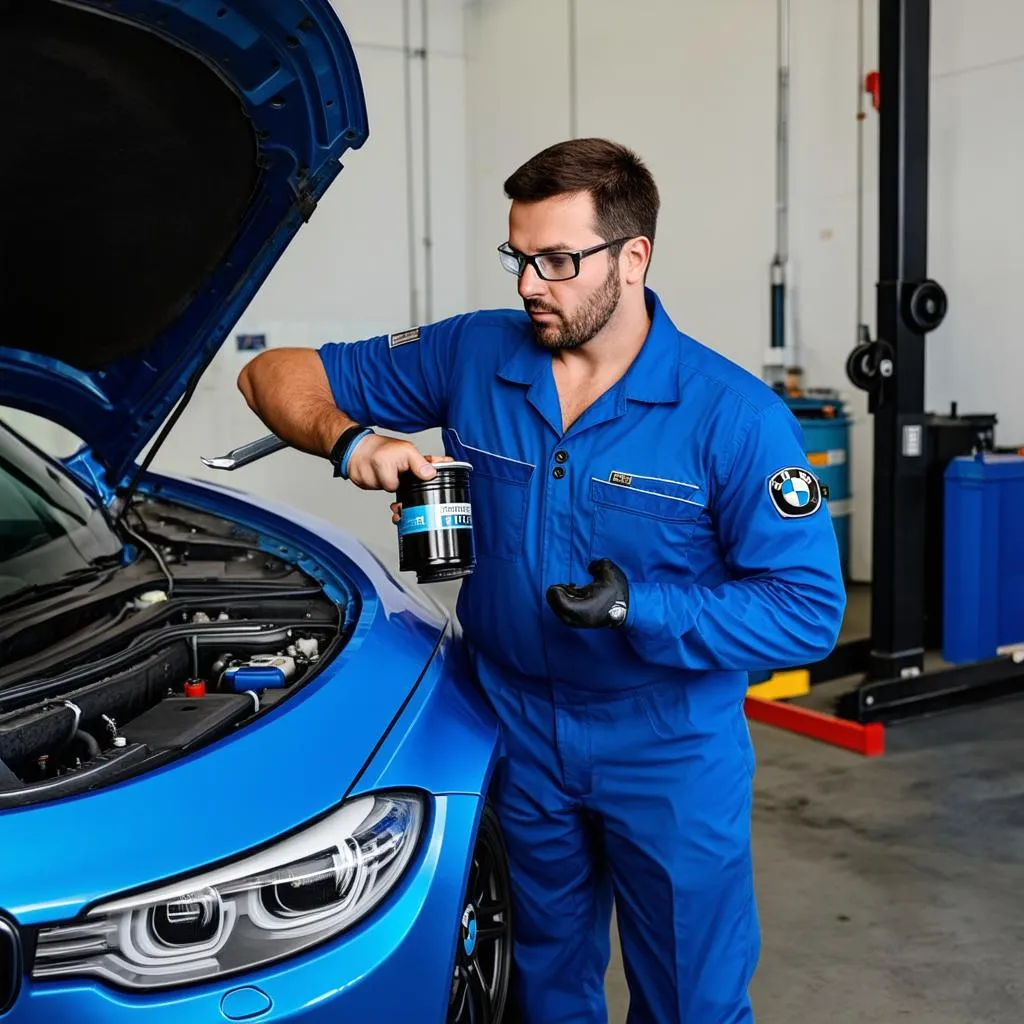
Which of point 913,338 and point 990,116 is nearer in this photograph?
point 913,338

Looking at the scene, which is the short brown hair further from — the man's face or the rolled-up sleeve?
the rolled-up sleeve

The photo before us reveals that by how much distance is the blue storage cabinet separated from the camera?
425 centimetres

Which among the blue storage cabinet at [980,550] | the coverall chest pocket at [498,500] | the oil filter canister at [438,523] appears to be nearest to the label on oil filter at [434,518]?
the oil filter canister at [438,523]

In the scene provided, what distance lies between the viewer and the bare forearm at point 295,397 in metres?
1.87

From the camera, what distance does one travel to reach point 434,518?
157cm

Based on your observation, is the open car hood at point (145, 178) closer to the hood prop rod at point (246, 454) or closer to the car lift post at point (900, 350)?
the hood prop rod at point (246, 454)

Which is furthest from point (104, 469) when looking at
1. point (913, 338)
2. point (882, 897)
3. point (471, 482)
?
point (913, 338)

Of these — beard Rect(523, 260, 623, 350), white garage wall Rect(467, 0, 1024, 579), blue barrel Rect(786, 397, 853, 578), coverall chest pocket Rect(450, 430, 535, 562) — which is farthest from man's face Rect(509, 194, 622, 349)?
white garage wall Rect(467, 0, 1024, 579)

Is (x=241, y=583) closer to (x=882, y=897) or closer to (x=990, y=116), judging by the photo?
(x=882, y=897)

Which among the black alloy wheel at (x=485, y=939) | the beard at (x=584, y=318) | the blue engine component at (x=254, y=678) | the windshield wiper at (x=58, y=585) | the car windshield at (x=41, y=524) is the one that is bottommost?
the black alloy wheel at (x=485, y=939)

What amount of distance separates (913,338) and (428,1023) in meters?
3.31

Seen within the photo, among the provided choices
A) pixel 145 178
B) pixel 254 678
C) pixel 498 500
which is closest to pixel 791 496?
pixel 498 500

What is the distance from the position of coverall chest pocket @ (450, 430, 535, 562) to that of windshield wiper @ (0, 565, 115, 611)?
67 centimetres

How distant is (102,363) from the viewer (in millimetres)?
2000
